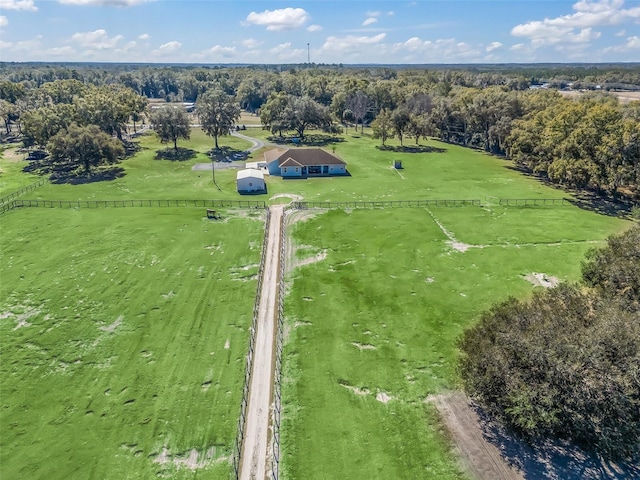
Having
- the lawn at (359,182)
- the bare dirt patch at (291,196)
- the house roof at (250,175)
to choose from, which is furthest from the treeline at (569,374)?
the house roof at (250,175)

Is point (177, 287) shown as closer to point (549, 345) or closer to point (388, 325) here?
point (388, 325)

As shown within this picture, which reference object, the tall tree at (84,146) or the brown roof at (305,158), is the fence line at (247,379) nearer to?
the brown roof at (305,158)

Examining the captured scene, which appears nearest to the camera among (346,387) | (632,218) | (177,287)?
(346,387)

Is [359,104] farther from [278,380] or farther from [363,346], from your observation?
[278,380]

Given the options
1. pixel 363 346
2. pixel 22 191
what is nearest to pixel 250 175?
pixel 22 191

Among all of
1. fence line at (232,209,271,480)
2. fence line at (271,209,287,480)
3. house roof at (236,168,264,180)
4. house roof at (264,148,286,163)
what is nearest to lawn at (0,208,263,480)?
fence line at (232,209,271,480)

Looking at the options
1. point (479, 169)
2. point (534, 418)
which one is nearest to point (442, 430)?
point (534, 418)
